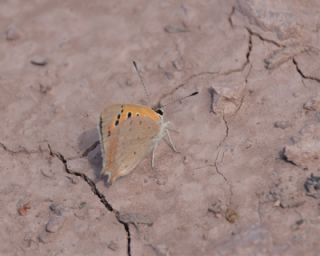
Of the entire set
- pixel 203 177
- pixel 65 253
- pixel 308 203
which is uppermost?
pixel 308 203

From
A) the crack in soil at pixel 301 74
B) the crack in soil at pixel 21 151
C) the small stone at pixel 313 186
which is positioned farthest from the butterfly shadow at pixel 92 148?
the crack in soil at pixel 301 74

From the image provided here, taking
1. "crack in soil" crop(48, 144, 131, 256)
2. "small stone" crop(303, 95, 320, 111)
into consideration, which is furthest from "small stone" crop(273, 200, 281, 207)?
"crack in soil" crop(48, 144, 131, 256)

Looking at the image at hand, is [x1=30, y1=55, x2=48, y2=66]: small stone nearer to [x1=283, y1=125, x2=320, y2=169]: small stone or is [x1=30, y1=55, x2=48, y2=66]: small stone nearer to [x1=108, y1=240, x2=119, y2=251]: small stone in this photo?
[x1=108, y1=240, x2=119, y2=251]: small stone

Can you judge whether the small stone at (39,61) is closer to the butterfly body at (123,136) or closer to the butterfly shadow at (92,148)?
the butterfly shadow at (92,148)

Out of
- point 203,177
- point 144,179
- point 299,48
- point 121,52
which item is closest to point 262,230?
point 203,177

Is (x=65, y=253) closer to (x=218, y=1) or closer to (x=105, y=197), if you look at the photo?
(x=105, y=197)

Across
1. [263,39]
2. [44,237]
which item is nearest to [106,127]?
[44,237]
